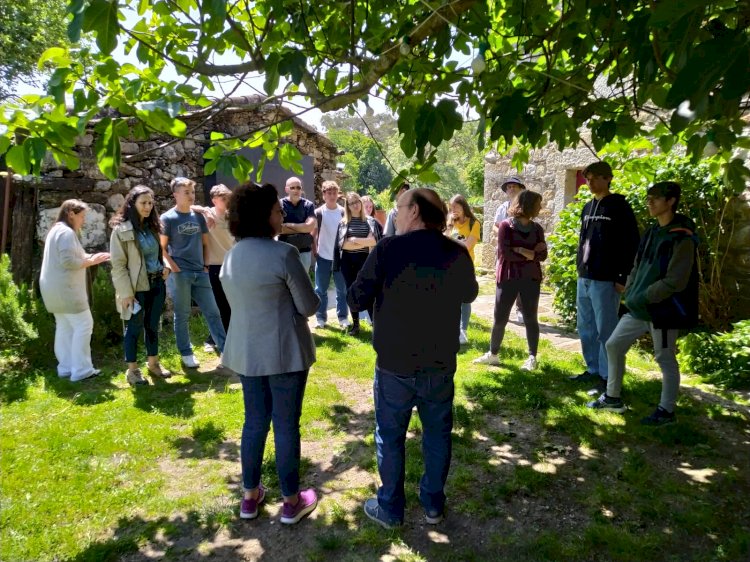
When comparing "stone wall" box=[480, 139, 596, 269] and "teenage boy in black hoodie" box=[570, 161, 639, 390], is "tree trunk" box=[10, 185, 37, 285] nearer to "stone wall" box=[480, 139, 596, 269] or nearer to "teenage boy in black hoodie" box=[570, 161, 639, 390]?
"teenage boy in black hoodie" box=[570, 161, 639, 390]

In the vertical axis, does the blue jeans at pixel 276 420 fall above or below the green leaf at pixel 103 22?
below

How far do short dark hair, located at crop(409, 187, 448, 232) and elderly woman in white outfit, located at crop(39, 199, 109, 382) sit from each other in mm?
3575

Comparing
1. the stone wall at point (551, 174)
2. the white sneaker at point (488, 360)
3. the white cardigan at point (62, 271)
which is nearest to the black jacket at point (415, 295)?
the white sneaker at point (488, 360)

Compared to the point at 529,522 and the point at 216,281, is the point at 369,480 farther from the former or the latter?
the point at 216,281

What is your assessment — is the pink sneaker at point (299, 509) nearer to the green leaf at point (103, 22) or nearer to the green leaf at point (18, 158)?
the green leaf at point (18, 158)

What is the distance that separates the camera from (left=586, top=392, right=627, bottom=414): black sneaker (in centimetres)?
387

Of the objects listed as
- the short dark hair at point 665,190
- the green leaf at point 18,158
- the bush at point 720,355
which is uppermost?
the short dark hair at point 665,190

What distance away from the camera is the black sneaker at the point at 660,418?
141 inches

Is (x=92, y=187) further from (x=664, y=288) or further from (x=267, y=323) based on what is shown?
(x=664, y=288)

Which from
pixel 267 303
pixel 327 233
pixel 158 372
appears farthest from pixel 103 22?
pixel 327 233

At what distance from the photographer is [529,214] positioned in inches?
178

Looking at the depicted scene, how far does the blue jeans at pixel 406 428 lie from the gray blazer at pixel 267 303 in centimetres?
44

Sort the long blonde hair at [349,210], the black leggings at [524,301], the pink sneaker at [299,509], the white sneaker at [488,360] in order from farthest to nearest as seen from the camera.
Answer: the long blonde hair at [349,210] < the white sneaker at [488,360] < the black leggings at [524,301] < the pink sneaker at [299,509]

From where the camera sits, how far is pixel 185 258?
495 centimetres
